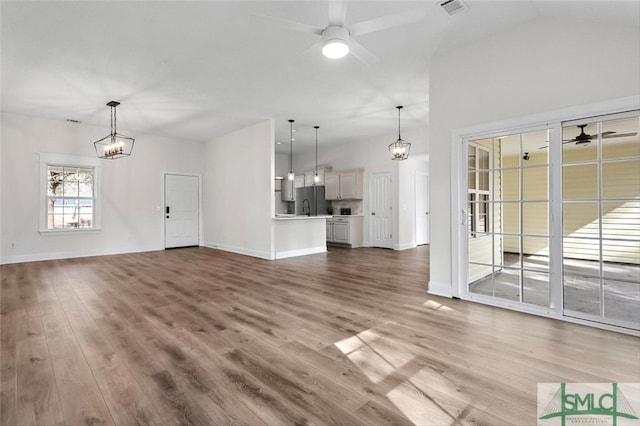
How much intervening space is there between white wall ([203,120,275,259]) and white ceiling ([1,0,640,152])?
0.86 metres

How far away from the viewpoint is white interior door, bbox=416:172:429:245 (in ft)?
29.3

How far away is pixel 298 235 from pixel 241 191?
182 cm

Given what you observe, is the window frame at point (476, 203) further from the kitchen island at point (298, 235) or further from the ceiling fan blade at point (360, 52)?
the kitchen island at point (298, 235)

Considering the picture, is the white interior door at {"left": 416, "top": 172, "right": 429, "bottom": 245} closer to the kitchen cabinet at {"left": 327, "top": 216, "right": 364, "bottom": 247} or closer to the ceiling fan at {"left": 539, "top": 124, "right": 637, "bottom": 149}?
the kitchen cabinet at {"left": 327, "top": 216, "right": 364, "bottom": 247}

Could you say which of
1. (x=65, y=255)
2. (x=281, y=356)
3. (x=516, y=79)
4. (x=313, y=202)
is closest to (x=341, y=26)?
(x=516, y=79)

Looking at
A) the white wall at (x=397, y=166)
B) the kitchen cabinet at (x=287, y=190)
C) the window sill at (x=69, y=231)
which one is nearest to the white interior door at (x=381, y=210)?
the white wall at (x=397, y=166)

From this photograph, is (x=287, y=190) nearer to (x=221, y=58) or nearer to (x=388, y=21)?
(x=221, y=58)

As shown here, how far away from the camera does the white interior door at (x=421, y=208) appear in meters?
8.93

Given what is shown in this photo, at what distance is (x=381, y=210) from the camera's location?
8.62 meters

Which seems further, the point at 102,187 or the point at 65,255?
the point at 102,187

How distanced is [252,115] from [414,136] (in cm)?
397

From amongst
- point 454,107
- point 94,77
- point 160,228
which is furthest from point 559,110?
point 160,228

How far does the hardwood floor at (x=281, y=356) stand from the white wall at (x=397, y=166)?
4356 mm

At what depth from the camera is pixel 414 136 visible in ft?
25.4
